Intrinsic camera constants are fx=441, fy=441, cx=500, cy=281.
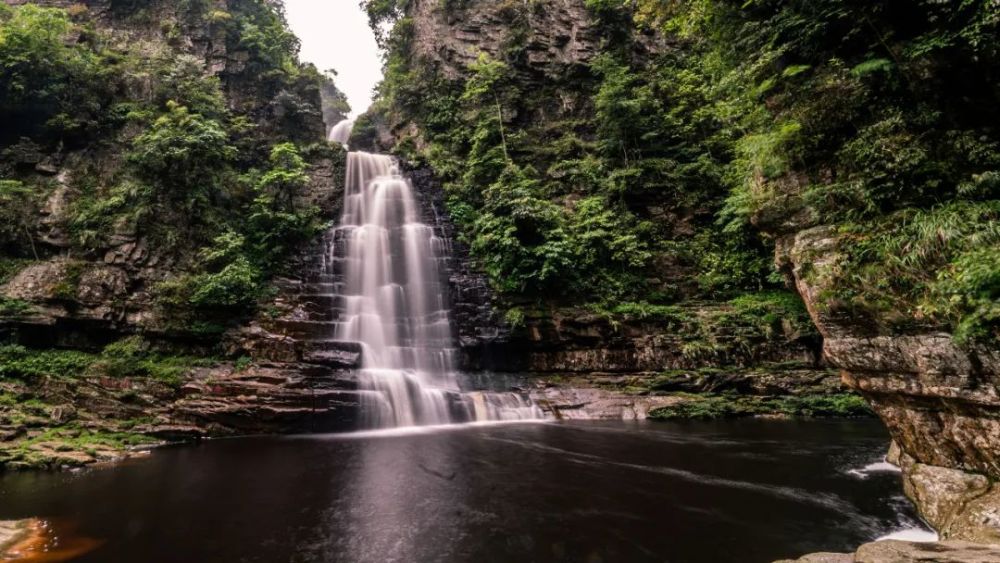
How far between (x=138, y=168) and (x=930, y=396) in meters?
22.8

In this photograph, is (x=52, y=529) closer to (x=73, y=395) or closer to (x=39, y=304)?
(x=73, y=395)

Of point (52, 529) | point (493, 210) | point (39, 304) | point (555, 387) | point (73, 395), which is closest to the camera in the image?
point (52, 529)

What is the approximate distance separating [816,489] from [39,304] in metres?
20.1

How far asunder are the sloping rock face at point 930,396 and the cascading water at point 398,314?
31.2 ft

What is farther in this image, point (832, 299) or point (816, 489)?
point (816, 489)

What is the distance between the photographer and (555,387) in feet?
50.5

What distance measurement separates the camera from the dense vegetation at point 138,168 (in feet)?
49.3

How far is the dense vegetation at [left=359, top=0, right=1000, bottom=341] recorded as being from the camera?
5516 mm

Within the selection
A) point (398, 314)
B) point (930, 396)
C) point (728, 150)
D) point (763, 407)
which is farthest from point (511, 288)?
point (930, 396)

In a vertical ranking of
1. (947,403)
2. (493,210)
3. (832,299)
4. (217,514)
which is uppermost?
(493,210)

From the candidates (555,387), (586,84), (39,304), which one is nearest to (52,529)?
(39,304)

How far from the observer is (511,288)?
57.4ft

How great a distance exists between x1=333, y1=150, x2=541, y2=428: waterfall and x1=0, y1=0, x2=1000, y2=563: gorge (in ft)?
0.44

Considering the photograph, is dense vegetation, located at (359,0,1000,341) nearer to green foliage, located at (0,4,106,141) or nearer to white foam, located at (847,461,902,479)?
white foam, located at (847,461,902,479)
